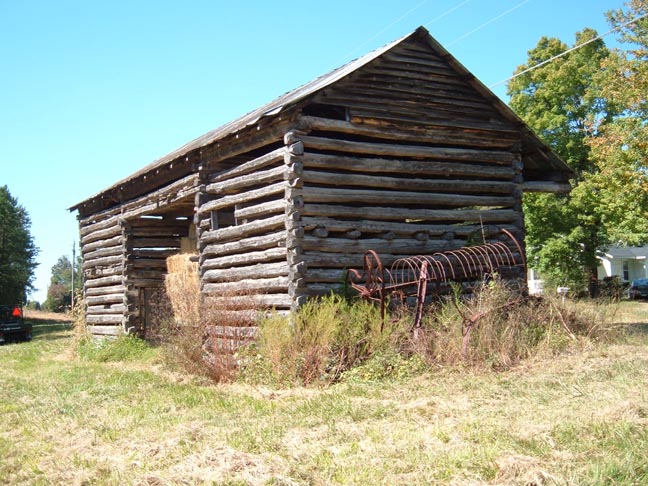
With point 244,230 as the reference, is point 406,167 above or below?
above

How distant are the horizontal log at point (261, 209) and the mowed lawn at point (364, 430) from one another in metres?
3.02

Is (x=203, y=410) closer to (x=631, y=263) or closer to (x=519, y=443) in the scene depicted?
(x=519, y=443)

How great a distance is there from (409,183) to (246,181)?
113 inches

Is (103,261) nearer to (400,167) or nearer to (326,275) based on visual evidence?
(326,275)

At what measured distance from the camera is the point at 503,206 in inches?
493

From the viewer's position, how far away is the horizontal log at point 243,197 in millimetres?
10696

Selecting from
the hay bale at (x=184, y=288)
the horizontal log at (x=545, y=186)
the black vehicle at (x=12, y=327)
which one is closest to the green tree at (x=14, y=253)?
the black vehicle at (x=12, y=327)

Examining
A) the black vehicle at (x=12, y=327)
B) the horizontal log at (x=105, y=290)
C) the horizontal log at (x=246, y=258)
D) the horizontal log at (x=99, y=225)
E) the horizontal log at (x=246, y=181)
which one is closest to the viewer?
the horizontal log at (x=246, y=258)

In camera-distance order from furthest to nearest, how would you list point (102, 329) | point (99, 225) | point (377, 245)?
point (99, 225)
point (102, 329)
point (377, 245)

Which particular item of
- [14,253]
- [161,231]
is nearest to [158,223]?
[161,231]

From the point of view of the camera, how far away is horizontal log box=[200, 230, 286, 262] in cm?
1065

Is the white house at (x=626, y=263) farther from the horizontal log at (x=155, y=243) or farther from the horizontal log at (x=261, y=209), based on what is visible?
the horizontal log at (x=261, y=209)

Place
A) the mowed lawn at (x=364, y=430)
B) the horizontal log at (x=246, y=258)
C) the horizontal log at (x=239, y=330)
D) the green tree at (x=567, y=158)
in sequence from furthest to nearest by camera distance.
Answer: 1. the green tree at (x=567, y=158)
2. the horizontal log at (x=246, y=258)
3. the horizontal log at (x=239, y=330)
4. the mowed lawn at (x=364, y=430)

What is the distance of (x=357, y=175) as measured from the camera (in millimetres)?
11070
